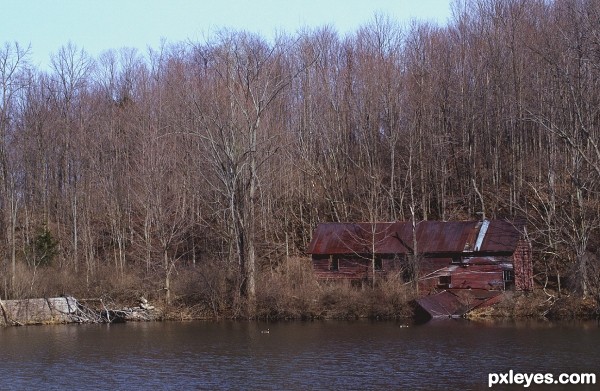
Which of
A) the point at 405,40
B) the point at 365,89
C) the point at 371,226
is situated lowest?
the point at 371,226

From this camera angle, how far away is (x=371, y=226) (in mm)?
48594

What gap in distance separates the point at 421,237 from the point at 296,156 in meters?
18.1

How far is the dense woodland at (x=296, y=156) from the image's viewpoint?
46875 mm

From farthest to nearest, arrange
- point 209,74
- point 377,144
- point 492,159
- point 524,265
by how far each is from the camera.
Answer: point 209,74
point 377,144
point 492,159
point 524,265

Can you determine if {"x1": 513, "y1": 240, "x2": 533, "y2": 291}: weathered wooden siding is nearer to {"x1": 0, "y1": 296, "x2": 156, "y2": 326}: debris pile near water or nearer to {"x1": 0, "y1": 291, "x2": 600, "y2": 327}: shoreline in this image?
{"x1": 0, "y1": 291, "x2": 600, "y2": 327}: shoreline

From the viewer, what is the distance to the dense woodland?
46.9 metres

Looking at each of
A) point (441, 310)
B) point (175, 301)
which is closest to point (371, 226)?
point (441, 310)

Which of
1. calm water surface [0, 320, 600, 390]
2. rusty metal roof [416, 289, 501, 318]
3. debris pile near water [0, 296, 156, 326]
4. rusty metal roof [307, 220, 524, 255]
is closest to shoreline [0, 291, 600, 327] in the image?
debris pile near water [0, 296, 156, 326]

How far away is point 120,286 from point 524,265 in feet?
74.2

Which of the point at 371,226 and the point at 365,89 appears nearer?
the point at 371,226

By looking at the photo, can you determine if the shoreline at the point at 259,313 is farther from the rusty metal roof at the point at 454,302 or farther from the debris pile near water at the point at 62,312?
the rusty metal roof at the point at 454,302

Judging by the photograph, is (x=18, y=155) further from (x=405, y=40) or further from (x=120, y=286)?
(x=405, y=40)

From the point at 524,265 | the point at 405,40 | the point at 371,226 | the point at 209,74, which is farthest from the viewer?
the point at 209,74

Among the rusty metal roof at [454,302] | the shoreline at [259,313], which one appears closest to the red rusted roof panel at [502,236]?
the rusty metal roof at [454,302]
